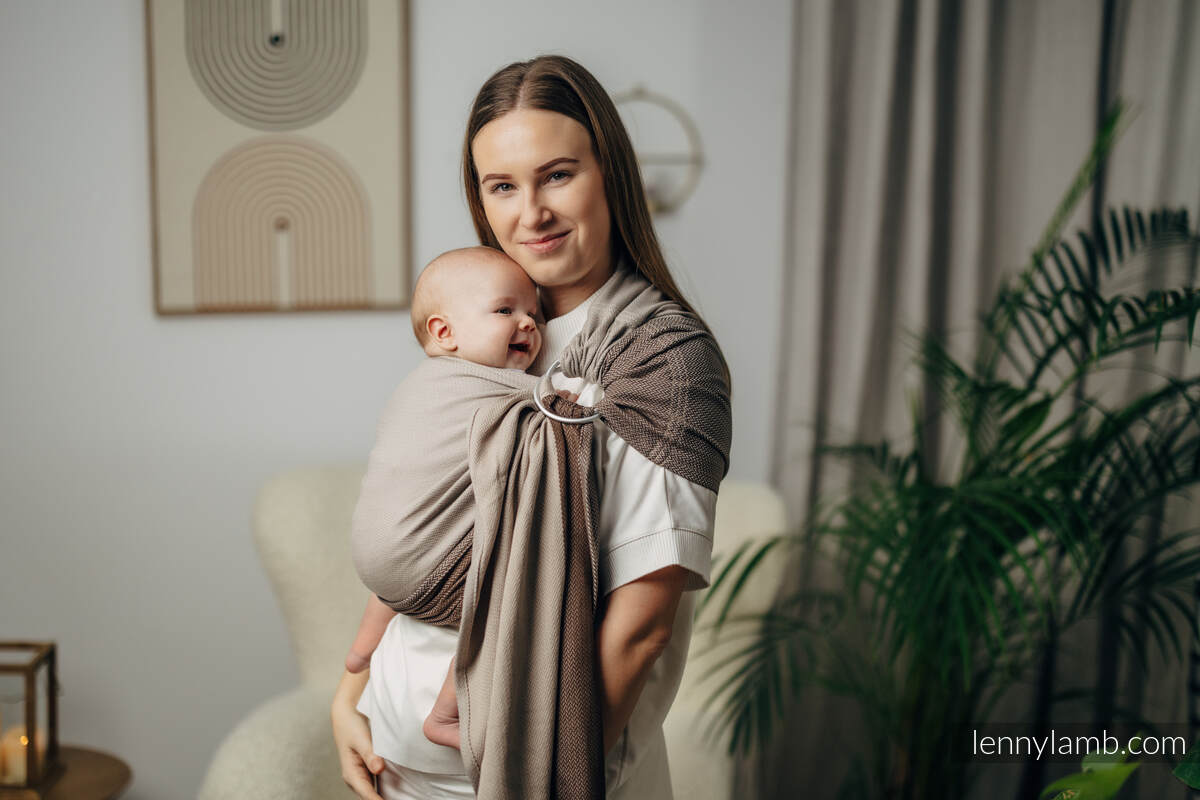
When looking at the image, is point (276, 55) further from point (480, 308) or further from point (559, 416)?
point (559, 416)

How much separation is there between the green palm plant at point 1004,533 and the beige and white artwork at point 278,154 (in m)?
1.29

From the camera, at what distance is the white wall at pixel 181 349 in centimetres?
215

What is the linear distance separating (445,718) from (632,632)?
244 millimetres

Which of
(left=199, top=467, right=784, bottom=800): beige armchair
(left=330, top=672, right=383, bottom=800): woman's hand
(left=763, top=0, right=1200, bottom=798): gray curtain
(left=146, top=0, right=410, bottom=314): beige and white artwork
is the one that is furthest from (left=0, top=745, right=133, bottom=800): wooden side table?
(left=763, top=0, right=1200, bottom=798): gray curtain

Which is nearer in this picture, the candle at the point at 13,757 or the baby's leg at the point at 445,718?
the baby's leg at the point at 445,718

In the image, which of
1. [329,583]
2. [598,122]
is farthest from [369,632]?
[329,583]

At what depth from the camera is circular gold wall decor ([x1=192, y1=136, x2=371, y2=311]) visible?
2158 millimetres

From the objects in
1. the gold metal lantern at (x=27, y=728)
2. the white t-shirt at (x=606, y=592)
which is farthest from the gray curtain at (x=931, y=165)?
the gold metal lantern at (x=27, y=728)

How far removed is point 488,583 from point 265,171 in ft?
5.45

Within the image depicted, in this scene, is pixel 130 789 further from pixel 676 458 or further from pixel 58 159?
pixel 676 458

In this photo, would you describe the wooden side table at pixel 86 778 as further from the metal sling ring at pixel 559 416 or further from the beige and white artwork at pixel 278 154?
the metal sling ring at pixel 559 416

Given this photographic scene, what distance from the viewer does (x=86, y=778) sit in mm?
1826

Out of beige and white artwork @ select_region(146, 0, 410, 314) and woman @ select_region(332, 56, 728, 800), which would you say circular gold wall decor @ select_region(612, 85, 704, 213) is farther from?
woman @ select_region(332, 56, 728, 800)

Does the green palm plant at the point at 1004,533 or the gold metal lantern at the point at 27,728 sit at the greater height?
the green palm plant at the point at 1004,533
